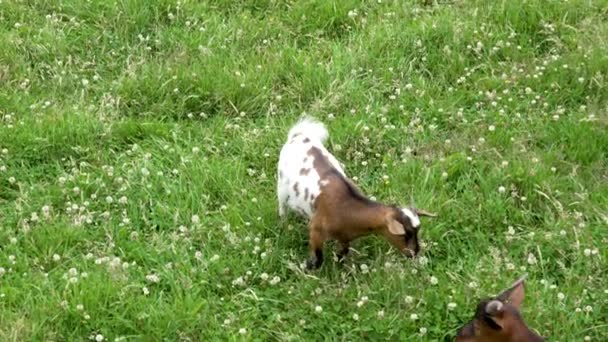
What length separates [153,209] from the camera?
6023 millimetres

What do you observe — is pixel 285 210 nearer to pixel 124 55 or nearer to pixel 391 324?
pixel 391 324

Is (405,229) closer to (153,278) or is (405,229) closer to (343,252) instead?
(343,252)

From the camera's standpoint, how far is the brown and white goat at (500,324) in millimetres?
4461

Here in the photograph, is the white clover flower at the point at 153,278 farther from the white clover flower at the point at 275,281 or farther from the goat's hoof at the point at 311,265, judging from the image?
the goat's hoof at the point at 311,265

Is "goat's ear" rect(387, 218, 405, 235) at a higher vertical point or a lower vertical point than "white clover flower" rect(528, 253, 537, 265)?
higher

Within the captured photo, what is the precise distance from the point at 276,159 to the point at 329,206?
3.68 feet

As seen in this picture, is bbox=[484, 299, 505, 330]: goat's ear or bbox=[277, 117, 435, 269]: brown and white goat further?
bbox=[277, 117, 435, 269]: brown and white goat

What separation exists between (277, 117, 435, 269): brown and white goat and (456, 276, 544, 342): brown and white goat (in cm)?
75

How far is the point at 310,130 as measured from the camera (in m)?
6.13

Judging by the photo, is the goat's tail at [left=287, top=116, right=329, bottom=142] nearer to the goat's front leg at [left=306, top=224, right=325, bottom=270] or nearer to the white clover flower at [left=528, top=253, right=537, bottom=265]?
the goat's front leg at [left=306, top=224, right=325, bottom=270]

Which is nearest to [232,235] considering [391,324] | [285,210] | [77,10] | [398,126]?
[285,210]

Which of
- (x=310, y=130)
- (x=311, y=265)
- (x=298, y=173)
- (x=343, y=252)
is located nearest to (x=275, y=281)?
(x=311, y=265)

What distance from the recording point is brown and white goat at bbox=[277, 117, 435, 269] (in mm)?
5211

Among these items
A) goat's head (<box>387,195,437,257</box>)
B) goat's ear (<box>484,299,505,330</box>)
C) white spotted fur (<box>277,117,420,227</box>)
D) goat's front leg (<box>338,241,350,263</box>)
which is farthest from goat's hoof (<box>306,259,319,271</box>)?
goat's ear (<box>484,299,505,330</box>)
